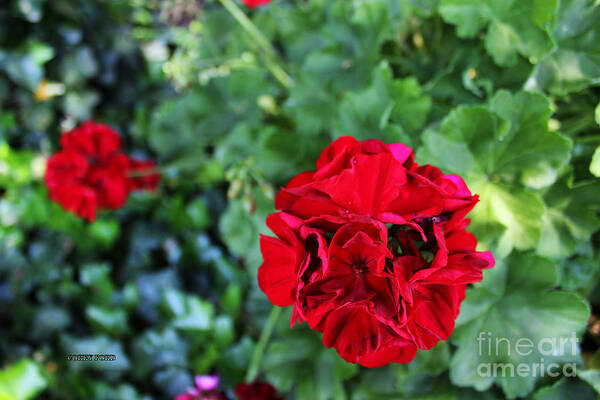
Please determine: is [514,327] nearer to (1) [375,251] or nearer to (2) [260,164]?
(1) [375,251]

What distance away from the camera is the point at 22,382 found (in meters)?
1.04

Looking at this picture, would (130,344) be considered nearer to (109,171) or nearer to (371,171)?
(109,171)

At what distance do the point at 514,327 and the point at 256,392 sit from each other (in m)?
0.48

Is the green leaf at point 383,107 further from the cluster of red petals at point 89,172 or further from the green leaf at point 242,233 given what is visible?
the cluster of red petals at point 89,172

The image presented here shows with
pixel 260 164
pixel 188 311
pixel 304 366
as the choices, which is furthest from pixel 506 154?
pixel 188 311

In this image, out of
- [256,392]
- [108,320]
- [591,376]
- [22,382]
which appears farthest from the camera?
[108,320]

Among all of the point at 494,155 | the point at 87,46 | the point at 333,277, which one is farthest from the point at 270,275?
the point at 87,46

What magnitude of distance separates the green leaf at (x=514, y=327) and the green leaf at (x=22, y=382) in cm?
98

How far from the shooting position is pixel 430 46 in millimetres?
858

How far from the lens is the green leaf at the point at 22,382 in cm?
103

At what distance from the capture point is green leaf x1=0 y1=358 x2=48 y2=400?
1030 mm

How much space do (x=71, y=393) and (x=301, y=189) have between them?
42.8 inches

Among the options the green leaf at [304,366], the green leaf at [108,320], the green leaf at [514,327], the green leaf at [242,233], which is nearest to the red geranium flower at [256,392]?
the green leaf at [304,366]

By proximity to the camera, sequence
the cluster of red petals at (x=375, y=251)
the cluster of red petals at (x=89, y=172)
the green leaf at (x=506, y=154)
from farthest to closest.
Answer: the cluster of red petals at (x=89, y=172) < the green leaf at (x=506, y=154) < the cluster of red petals at (x=375, y=251)
